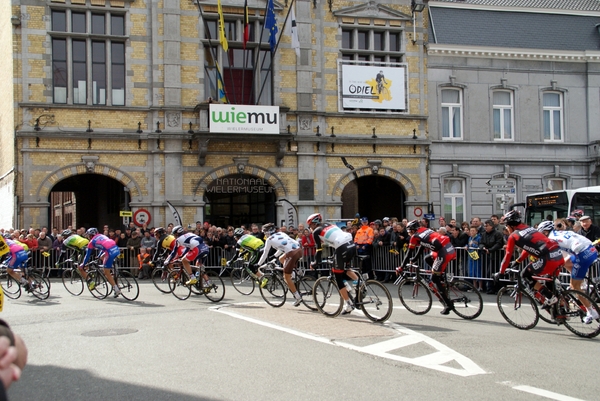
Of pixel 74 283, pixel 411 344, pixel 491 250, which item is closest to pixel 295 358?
pixel 411 344

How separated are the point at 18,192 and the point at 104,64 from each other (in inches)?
218

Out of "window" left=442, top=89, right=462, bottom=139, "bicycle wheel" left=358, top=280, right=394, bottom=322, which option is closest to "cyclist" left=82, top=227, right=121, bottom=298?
"bicycle wheel" left=358, top=280, right=394, bottom=322

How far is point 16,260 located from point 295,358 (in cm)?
947

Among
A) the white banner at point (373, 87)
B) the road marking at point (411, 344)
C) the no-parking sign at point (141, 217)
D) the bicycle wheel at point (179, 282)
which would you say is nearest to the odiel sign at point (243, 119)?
the white banner at point (373, 87)

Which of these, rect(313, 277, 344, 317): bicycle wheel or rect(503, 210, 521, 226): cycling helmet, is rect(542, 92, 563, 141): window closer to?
rect(313, 277, 344, 317): bicycle wheel

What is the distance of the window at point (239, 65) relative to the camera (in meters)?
25.0

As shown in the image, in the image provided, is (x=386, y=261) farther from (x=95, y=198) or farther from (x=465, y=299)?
(x=95, y=198)

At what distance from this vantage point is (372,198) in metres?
31.1

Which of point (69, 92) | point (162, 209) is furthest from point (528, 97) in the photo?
point (69, 92)

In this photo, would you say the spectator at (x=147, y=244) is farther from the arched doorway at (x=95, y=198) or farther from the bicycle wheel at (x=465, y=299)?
the bicycle wheel at (x=465, y=299)

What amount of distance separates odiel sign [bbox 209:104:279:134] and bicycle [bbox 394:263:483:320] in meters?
12.5

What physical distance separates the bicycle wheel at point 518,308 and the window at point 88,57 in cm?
1769

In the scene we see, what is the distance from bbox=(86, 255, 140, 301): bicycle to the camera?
Result: 1517 centimetres

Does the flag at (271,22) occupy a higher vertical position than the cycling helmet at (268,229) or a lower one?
higher
